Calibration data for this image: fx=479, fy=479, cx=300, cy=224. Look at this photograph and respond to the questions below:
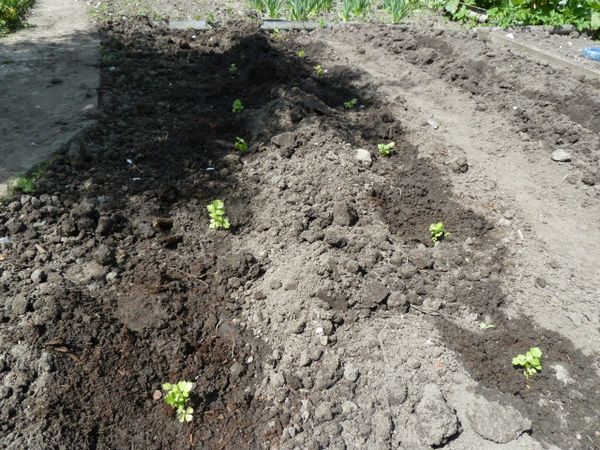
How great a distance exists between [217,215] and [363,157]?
1.65m

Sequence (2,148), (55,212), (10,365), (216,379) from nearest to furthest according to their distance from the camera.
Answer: (10,365), (216,379), (55,212), (2,148)

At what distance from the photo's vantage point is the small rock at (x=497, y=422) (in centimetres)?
269

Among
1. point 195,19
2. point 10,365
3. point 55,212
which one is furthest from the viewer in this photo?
point 195,19

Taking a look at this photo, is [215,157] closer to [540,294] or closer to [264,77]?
[264,77]

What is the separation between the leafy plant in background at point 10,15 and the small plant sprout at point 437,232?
7497mm

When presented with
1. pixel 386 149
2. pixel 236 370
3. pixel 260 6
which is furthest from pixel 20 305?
pixel 260 6

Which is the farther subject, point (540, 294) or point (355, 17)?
point (355, 17)

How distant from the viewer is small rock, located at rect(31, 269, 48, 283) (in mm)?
3330

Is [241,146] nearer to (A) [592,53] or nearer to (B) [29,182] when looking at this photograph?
(B) [29,182]

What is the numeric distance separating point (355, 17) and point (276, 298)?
7688 millimetres

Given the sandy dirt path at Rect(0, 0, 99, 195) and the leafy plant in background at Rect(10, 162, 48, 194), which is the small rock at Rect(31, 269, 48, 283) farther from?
the sandy dirt path at Rect(0, 0, 99, 195)

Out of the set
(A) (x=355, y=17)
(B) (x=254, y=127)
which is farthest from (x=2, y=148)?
(A) (x=355, y=17)

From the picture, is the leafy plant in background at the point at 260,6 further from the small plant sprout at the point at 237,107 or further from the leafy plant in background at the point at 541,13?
the small plant sprout at the point at 237,107

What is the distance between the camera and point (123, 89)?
6.03 m
